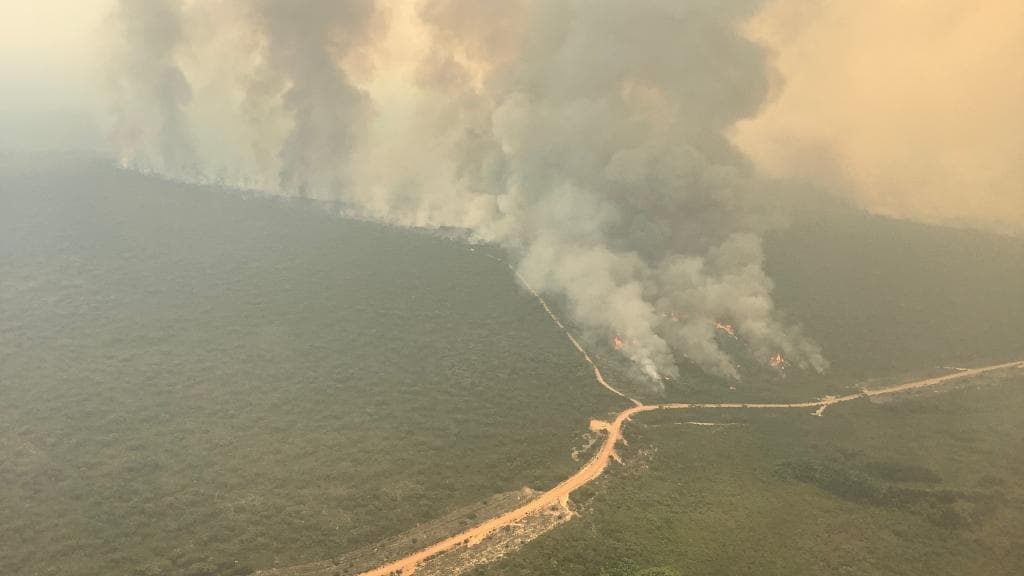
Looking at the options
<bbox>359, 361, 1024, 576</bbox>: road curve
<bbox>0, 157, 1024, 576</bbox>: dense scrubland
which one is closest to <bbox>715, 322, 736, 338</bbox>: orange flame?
<bbox>0, 157, 1024, 576</bbox>: dense scrubland

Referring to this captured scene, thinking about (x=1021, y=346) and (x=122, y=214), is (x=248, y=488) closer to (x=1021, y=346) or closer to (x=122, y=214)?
(x=122, y=214)

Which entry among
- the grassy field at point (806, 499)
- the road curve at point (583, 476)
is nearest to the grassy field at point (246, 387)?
the road curve at point (583, 476)

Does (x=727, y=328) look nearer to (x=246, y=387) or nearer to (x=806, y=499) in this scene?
(x=806, y=499)

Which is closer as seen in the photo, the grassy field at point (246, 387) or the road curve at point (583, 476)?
the road curve at point (583, 476)

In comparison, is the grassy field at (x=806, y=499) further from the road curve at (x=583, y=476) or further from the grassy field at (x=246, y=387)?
the grassy field at (x=246, y=387)

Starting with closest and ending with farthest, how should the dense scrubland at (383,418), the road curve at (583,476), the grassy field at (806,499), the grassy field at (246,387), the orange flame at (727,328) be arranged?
the road curve at (583,476) < the grassy field at (246,387) < the grassy field at (806,499) < the dense scrubland at (383,418) < the orange flame at (727,328)
